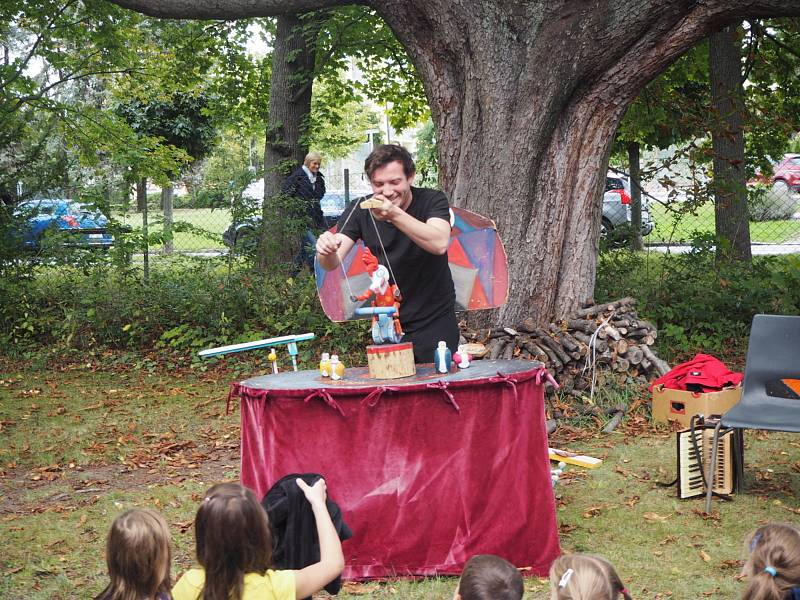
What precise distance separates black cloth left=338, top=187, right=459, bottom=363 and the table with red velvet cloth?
46 centimetres

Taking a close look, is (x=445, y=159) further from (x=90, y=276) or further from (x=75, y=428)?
(x=90, y=276)

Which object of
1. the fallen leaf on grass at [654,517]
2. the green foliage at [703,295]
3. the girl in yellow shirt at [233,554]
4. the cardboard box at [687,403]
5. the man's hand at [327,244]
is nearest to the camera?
the girl in yellow shirt at [233,554]

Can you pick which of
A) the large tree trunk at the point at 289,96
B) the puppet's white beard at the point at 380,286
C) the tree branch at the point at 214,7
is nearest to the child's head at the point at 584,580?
the puppet's white beard at the point at 380,286

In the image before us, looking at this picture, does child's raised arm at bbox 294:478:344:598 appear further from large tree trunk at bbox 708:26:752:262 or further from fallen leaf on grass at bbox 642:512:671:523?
large tree trunk at bbox 708:26:752:262

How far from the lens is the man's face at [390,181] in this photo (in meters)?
4.42

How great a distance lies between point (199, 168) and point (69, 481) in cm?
2268

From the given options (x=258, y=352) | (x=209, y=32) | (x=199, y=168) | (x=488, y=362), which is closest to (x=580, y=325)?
(x=488, y=362)

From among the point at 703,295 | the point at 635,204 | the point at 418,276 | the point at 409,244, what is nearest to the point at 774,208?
the point at 635,204

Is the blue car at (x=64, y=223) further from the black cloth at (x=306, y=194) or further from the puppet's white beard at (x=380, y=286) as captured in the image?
the puppet's white beard at (x=380, y=286)

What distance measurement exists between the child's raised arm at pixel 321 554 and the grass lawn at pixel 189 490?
3.91ft

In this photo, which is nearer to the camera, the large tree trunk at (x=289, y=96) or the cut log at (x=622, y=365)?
the cut log at (x=622, y=365)

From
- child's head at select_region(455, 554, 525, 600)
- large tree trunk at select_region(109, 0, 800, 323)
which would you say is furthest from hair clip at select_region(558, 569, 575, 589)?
large tree trunk at select_region(109, 0, 800, 323)

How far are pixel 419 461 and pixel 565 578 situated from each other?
1771mm

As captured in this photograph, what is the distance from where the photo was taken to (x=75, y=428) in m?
8.05
